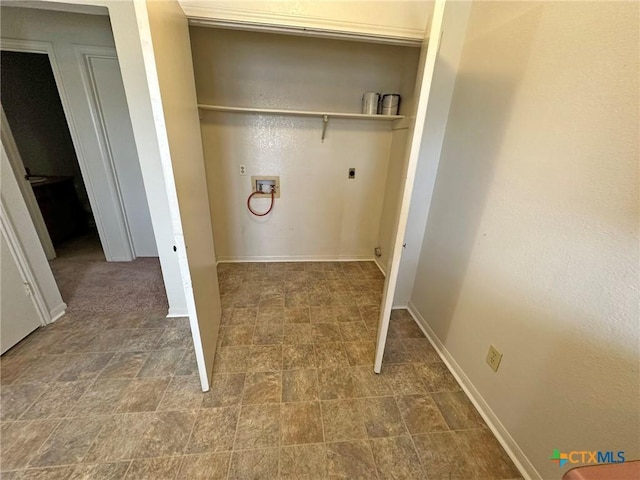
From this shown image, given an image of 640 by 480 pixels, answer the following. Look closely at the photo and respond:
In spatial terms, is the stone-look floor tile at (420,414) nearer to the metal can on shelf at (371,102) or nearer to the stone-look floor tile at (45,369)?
the stone-look floor tile at (45,369)

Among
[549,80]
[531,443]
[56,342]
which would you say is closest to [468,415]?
[531,443]

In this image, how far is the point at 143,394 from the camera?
1386mm

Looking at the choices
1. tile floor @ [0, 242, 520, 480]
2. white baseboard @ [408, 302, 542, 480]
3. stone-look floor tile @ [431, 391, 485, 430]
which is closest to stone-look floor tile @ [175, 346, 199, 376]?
tile floor @ [0, 242, 520, 480]

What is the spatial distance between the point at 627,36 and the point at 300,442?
2017 millimetres

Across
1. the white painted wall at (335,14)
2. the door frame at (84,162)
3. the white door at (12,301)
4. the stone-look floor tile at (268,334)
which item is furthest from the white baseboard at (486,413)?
the door frame at (84,162)

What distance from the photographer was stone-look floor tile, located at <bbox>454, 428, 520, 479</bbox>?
1112 millimetres

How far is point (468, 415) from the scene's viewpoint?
4.41 feet

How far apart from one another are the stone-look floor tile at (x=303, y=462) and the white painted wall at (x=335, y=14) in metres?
2.45

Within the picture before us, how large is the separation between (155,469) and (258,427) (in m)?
0.45

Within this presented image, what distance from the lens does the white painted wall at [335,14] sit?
5.07 ft

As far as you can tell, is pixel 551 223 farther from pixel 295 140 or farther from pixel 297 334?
pixel 295 140

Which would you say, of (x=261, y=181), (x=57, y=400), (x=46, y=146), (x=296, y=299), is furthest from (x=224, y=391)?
(x=46, y=146)

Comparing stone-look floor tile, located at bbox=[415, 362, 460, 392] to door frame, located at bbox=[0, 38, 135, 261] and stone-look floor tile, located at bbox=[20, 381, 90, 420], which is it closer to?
stone-look floor tile, located at bbox=[20, 381, 90, 420]
